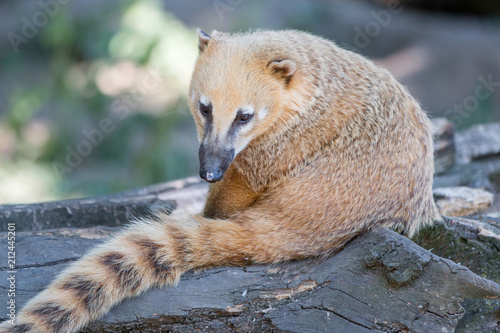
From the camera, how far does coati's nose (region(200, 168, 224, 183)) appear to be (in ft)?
10.1

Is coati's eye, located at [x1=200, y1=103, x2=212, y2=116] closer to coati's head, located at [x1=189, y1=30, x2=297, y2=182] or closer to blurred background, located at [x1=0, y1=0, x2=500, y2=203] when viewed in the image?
coati's head, located at [x1=189, y1=30, x2=297, y2=182]

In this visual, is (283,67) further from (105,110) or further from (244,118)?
(105,110)

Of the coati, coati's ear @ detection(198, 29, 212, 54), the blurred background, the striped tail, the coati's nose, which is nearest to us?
→ the striped tail

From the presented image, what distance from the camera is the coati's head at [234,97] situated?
3.21m

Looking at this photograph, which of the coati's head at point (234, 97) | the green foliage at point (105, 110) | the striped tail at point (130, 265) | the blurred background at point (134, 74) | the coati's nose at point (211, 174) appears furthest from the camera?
the blurred background at point (134, 74)

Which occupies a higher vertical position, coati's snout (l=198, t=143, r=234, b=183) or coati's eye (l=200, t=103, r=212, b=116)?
coati's eye (l=200, t=103, r=212, b=116)

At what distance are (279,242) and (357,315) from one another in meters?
0.60

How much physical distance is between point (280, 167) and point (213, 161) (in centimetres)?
47

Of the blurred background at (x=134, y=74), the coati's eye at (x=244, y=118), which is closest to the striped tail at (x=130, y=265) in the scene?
the coati's eye at (x=244, y=118)

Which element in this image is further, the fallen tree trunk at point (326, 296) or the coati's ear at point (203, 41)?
the coati's ear at point (203, 41)

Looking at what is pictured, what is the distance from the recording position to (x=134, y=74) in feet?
26.6

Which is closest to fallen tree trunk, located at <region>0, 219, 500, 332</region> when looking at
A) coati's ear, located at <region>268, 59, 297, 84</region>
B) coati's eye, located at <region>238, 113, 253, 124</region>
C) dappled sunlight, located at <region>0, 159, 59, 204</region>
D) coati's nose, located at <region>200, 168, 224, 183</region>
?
coati's nose, located at <region>200, 168, 224, 183</region>

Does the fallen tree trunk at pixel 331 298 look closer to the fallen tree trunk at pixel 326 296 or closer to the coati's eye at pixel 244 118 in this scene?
the fallen tree trunk at pixel 326 296

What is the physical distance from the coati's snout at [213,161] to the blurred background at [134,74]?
0.76 m
